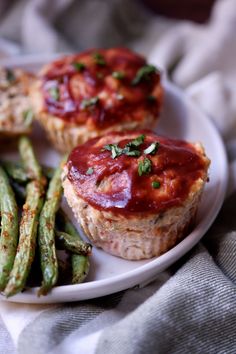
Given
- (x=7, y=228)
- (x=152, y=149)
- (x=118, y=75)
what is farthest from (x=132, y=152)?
(x=118, y=75)

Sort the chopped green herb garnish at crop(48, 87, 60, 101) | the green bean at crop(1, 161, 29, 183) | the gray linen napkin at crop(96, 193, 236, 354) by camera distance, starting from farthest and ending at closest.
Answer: the chopped green herb garnish at crop(48, 87, 60, 101)
the green bean at crop(1, 161, 29, 183)
the gray linen napkin at crop(96, 193, 236, 354)

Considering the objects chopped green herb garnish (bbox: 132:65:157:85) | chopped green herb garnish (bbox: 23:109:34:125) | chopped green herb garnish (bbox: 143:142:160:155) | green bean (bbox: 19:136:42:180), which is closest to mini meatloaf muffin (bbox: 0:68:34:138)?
chopped green herb garnish (bbox: 23:109:34:125)

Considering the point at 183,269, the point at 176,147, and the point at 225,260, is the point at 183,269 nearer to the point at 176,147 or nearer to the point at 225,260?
the point at 225,260

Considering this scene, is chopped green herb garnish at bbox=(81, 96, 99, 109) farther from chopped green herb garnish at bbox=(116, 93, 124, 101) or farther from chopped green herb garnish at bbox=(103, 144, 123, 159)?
chopped green herb garnish at bbox=(103, 144, 123, 159)

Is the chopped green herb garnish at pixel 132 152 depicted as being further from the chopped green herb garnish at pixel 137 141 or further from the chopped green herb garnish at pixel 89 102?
the chopped green herb garnish at pixel 89 102

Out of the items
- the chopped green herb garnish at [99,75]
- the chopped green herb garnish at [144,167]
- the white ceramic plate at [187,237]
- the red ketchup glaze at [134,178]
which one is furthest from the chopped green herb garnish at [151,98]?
the chopped green herb garnish at [144,167]
